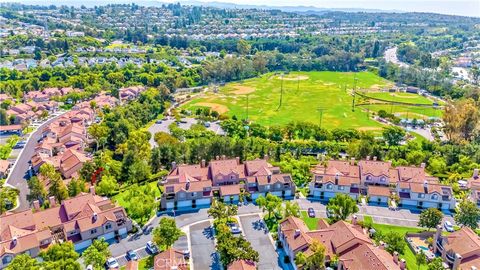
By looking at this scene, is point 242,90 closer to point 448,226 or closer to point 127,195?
point 127,195

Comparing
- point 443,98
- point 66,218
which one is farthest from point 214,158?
point 443,98

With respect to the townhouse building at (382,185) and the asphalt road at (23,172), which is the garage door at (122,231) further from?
the townhouse building at (382,185)

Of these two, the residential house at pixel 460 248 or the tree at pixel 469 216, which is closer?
the residential house at pixel 460 248

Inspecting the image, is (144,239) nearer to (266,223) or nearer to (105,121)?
(266,223)

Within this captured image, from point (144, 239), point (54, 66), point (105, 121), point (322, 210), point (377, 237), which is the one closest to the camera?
point (377, 237)

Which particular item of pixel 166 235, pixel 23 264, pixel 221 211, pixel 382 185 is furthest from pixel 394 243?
pixel 23 264

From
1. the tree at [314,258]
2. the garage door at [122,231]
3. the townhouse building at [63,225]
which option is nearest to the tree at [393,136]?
the tree at [314,258]
